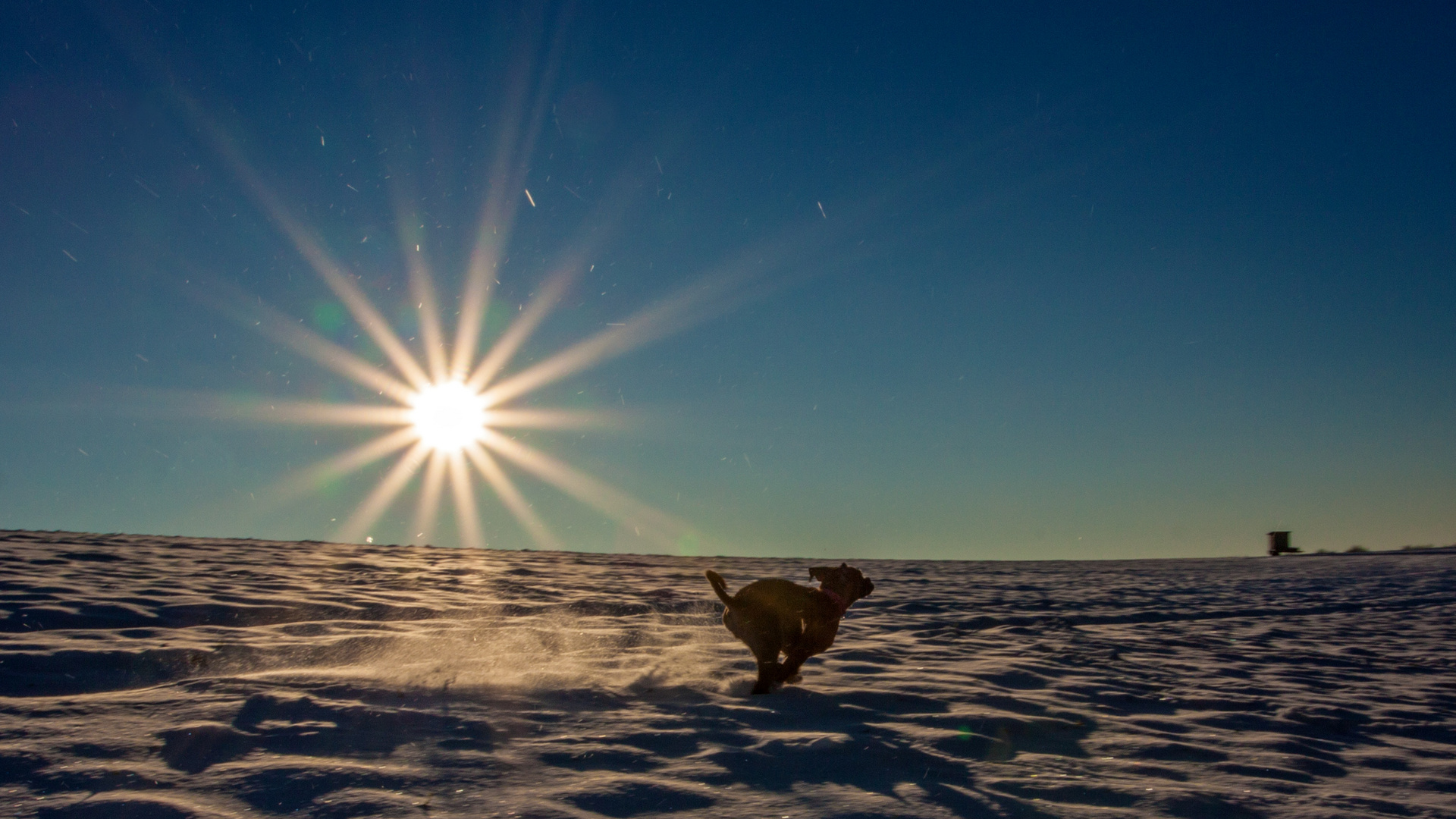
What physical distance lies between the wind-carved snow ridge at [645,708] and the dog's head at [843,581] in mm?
551

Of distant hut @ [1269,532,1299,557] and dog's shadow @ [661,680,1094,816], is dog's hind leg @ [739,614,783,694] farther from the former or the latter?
distant hut @ [1269,532,1299,557]

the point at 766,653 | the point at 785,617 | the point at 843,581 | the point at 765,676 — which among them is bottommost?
the point at 765,676

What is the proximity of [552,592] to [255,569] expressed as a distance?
312cm

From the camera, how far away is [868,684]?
180 inches

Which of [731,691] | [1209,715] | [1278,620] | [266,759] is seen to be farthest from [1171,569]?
[266,759]

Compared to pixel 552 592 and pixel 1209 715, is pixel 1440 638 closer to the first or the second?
pixel 1209 715

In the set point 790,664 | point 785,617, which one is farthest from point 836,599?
point 790,664

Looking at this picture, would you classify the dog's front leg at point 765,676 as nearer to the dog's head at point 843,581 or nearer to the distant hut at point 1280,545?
the dog's head at point 843,581

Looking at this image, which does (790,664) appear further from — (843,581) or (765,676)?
(843,581)

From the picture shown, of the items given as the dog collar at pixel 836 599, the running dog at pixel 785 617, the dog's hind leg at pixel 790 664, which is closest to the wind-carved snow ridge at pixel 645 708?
the dog's hind leg at pixel 790 664

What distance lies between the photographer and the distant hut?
59.5 feet

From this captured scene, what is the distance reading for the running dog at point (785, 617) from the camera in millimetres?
4242

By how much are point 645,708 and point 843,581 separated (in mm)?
1298

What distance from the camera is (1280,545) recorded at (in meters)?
18.3
